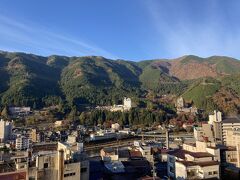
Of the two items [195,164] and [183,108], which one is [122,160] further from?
[183,108]

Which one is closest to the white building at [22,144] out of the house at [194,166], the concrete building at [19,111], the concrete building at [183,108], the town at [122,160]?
the town at [122,160]

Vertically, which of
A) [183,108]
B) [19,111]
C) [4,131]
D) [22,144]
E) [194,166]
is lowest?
[22,144]

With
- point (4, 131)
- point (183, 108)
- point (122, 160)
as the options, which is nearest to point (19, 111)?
point (4, 131)

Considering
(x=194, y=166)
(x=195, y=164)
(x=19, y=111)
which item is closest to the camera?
(x=194, y=166)

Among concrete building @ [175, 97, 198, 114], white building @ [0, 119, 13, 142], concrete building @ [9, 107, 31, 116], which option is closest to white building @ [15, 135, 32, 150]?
white building @ [0, 119, 13, 142]

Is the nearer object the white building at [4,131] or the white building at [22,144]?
the white building at [22,144]

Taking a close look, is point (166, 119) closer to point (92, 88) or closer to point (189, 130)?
point (189, 130)

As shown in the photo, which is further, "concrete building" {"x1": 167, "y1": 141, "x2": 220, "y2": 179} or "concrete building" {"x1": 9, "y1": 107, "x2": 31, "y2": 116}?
"concrete building" {"x1": 9, "y1": 107, "x2": 31, "y2": 116}

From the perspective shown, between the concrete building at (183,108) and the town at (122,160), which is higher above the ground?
the concrete building at (183,108)

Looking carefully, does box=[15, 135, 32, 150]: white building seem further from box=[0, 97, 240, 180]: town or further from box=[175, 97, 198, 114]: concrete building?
box=[175, 97, 198, 114]: concrete building

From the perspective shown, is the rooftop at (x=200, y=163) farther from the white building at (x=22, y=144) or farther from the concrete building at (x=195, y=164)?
the white building at (x=22, y=144)

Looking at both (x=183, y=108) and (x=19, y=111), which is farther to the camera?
(x=183, y=108)

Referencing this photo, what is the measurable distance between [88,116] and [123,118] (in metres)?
9.84

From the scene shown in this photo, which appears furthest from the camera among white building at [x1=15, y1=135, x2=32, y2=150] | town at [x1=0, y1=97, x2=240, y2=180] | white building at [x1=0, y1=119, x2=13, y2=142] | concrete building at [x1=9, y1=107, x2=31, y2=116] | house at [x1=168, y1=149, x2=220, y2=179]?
concrete building at [x1=9, y1=107, x2=31, y2=116]
